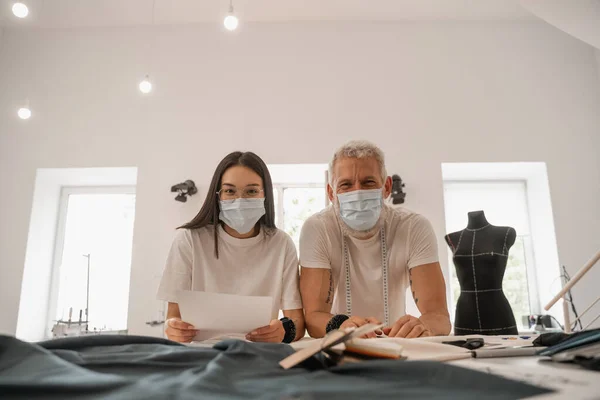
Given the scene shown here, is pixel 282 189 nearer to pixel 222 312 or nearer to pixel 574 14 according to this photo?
pixel 574 14

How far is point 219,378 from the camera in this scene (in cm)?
65

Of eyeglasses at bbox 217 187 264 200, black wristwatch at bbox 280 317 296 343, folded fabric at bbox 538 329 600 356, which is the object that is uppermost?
eyeglasses at bbox 217 187 264 200

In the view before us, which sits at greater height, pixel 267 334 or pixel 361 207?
pixel 361 207

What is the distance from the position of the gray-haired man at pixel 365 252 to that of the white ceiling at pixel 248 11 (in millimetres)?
3352

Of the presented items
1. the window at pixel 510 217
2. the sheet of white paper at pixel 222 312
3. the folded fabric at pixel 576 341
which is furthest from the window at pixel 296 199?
the folded fabric at pixel 576 341

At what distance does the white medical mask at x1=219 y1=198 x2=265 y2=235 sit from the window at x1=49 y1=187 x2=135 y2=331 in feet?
11.5

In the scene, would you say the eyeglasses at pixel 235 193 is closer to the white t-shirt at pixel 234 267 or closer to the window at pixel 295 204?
the white t-shirt at pixel 234 267

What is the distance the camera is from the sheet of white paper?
1241 millimetres

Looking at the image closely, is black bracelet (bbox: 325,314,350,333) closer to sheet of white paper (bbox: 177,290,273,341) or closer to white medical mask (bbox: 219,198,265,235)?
sheet of white paper (bbox: 177,290,273,341)

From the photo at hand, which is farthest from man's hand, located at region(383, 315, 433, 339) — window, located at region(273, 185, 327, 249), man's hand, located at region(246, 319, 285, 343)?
window, located at region(273, 185, 327, 249)

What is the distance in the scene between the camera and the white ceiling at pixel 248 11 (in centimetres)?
458

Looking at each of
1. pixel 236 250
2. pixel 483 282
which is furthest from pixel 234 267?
pixel 483 282

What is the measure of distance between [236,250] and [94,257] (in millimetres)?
3710

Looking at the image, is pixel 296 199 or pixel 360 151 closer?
pixel 360 151
